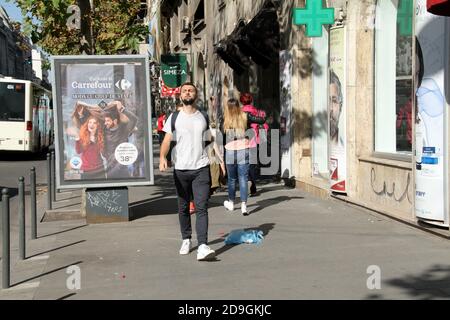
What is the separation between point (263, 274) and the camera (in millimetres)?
6227

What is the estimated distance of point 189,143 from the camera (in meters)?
7.07

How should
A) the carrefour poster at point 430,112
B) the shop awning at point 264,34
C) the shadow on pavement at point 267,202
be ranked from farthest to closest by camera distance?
the shop awning at point 264,34
the shadow on pavement at point 267,202
the carrefour poster at point 430,112

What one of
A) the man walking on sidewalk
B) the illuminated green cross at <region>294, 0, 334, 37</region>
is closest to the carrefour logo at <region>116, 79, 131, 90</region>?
the man walking on sidewalk

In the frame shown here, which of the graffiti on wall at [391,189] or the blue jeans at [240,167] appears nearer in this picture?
the graffiti on wall at [391,189]

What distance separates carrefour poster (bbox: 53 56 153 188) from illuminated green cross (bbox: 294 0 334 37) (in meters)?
3.19

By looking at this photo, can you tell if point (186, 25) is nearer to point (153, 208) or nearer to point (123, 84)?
point (153, 208)

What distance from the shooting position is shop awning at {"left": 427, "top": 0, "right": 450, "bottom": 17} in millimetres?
6768

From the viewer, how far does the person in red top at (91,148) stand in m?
9.47

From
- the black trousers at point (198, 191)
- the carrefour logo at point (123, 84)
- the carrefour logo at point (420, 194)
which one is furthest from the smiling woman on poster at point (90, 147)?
the carrefour logo at point (420, 194)

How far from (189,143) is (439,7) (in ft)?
9.93

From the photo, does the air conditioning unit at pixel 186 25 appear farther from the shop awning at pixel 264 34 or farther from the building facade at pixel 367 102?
the shop awning at pixel 264 34

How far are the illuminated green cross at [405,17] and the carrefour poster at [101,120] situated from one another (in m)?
3.86

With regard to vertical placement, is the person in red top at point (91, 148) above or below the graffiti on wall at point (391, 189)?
above

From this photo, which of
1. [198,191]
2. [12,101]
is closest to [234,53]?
[12,101]
